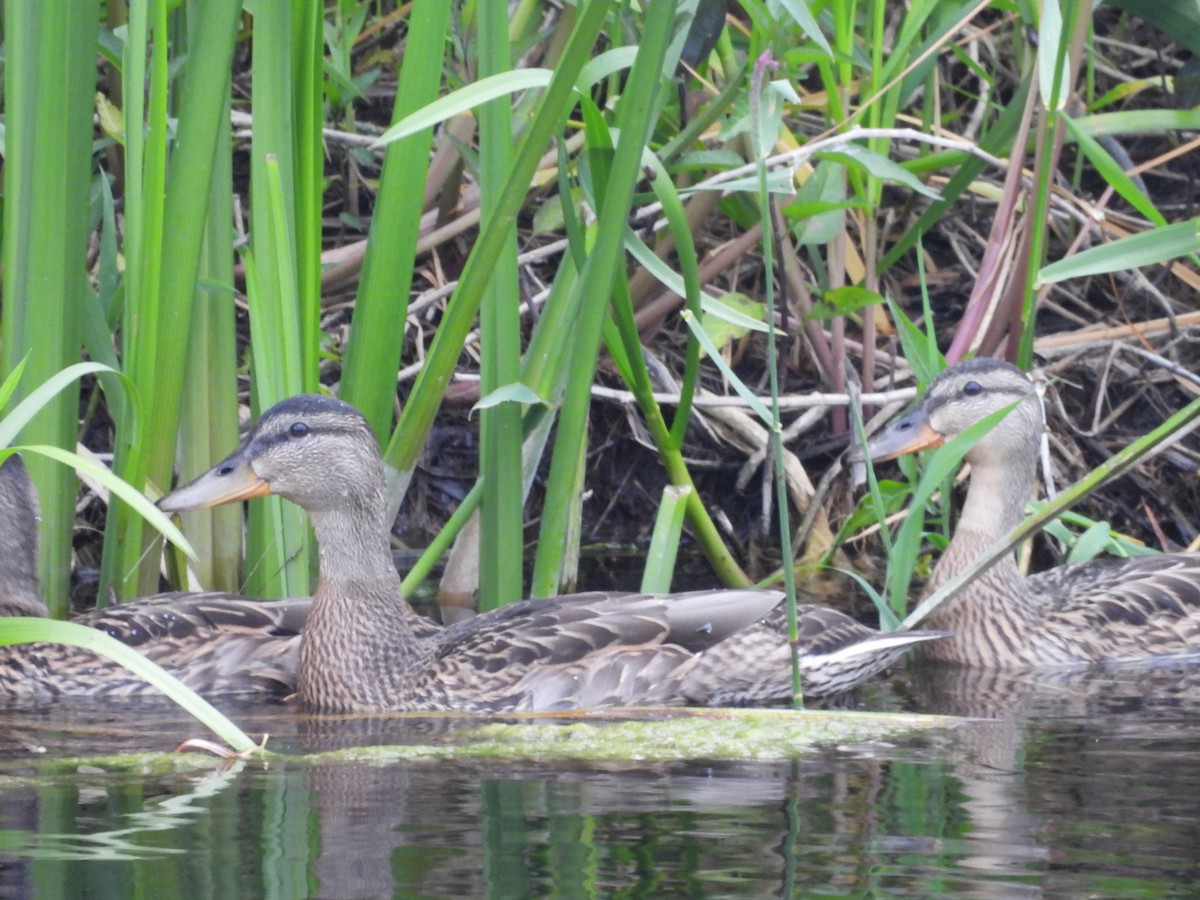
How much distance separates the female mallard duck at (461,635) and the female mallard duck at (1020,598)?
0.90 metres

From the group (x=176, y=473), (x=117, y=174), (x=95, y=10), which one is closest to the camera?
(x=95, y=10)

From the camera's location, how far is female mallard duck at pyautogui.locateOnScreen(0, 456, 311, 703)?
17.1 ft

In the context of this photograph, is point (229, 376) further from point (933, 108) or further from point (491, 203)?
point (933, 108)

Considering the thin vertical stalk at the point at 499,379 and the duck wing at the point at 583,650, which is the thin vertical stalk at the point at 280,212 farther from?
the duck wing at the point at 583,650

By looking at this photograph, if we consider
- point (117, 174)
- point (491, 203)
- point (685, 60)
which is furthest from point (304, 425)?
point (117, 174)

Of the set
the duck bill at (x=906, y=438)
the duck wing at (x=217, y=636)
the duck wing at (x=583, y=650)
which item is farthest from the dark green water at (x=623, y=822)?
the duck bill at (x=906, y=438)

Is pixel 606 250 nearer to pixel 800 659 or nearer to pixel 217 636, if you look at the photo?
pixel 800 659

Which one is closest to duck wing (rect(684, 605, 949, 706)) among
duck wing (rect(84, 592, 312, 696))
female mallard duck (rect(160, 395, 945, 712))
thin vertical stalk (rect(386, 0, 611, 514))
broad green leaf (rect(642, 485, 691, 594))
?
female mallard duck (rect(160, 395, 945, 712))

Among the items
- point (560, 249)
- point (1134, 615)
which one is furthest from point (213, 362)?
point (1134, 615)

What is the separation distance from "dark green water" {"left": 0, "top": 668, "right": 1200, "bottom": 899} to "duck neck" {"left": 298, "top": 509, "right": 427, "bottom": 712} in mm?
612

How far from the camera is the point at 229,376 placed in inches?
210

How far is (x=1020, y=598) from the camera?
19.6 feet

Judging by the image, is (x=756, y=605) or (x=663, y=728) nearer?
(x=663, y=728)

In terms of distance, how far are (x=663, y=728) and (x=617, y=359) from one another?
133 centimetres
